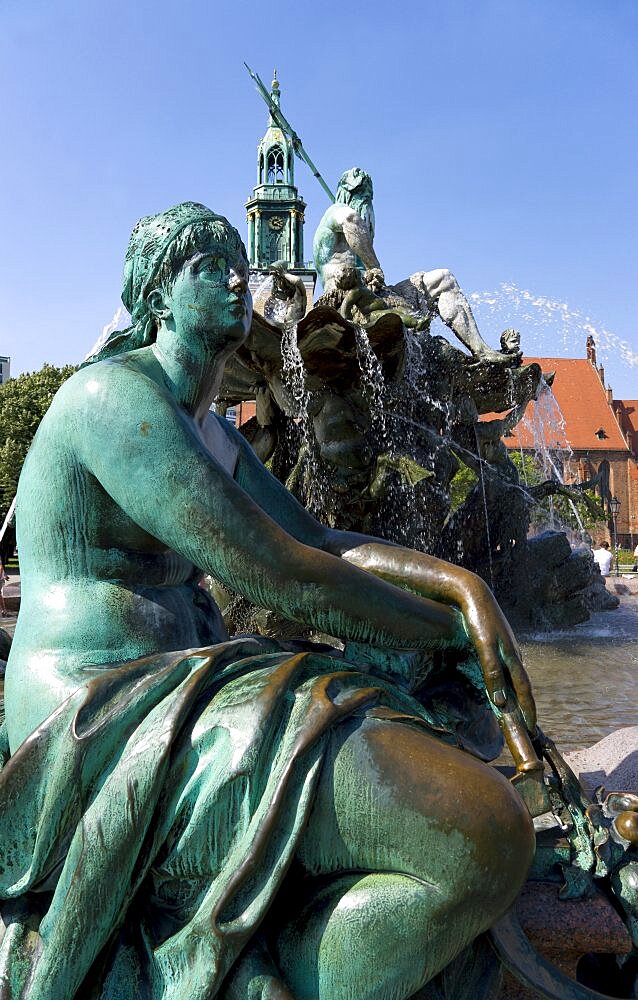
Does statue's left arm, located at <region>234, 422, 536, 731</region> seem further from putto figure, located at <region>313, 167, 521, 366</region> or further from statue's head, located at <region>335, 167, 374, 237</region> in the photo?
statue's head, located at <region>335, 167, 374, 237</region>

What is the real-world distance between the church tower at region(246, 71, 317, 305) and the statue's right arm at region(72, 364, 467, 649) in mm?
71718

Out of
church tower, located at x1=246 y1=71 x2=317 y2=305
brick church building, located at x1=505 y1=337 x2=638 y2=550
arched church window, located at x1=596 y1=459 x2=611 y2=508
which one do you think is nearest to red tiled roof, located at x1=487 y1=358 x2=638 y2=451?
brick church building, located at x1=505 y1=337 x2=638 y2=550

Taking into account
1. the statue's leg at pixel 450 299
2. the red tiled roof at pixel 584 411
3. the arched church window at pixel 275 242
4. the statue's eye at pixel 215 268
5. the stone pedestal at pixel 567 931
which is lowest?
the stone pedestal at pixel 567 931

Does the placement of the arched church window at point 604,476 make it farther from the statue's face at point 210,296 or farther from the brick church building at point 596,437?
the statue's face at point 210,296

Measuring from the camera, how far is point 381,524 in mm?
8578

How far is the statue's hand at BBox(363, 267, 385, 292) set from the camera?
9867 millimetres

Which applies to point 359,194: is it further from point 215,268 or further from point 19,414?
point 19,414

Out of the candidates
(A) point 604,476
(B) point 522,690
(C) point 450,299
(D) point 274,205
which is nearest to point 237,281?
(B) point 522,690

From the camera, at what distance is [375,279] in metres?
9.85

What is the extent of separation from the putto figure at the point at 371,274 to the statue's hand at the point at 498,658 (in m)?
7.38

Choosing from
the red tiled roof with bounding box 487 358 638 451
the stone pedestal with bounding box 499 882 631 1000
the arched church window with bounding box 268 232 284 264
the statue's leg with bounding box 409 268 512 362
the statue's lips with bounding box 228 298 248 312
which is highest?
the arched church window with bounding box 268 232 284 264

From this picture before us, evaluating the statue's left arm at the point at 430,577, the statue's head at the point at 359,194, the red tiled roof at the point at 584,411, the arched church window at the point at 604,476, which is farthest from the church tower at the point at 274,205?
the statue's left arm at the point at 430,577

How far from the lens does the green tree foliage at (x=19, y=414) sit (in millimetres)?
33625

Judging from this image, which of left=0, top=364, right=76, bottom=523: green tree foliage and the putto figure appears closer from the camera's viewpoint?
the putto figure
